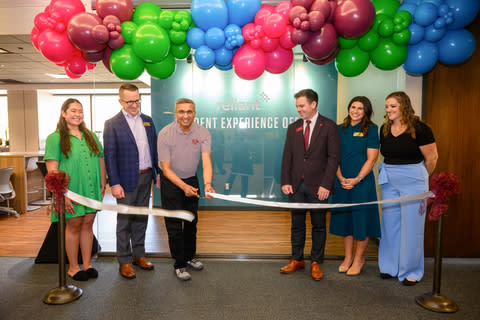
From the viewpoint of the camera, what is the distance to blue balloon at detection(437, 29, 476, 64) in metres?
2.66

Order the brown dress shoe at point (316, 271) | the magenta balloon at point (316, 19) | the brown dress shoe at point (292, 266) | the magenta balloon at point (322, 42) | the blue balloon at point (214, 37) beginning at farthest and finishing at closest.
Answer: the brown dress shoe at point (292, 266), the brown dress shoe at point (316, 271), the blue balloon at point (214, 37), the magenta balloon at point (322, 42), the magenta balloon at point (316, 19)

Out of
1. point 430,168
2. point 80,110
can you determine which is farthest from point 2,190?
point 430,168

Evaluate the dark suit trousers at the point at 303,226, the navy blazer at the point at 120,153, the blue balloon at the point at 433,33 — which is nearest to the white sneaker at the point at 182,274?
the navy blazer at the point at 120,153

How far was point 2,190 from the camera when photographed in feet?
16.1

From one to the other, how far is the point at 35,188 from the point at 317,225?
6011 millimetres

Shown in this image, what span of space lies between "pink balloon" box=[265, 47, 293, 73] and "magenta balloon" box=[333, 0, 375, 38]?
52cm

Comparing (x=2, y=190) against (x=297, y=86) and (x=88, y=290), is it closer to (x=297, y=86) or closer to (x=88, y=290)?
(x=88, y=290)

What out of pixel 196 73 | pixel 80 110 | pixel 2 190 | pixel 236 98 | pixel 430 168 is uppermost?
pixel 196 73

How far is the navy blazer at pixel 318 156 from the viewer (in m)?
2.70

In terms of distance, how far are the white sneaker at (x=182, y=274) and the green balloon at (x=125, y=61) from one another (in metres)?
1.84

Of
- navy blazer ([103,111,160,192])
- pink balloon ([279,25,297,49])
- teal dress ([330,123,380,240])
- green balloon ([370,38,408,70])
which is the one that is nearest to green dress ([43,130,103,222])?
navy blazer ([103,111,160,192])

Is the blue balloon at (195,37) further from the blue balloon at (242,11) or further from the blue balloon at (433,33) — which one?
the blue balloon at (433,33)

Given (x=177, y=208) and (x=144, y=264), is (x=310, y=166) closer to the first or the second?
(x=177, y=208)

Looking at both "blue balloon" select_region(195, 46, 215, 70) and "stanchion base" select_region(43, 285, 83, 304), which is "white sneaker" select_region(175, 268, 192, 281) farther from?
"blue balloon" select_region(195, 46, 215, 70)
